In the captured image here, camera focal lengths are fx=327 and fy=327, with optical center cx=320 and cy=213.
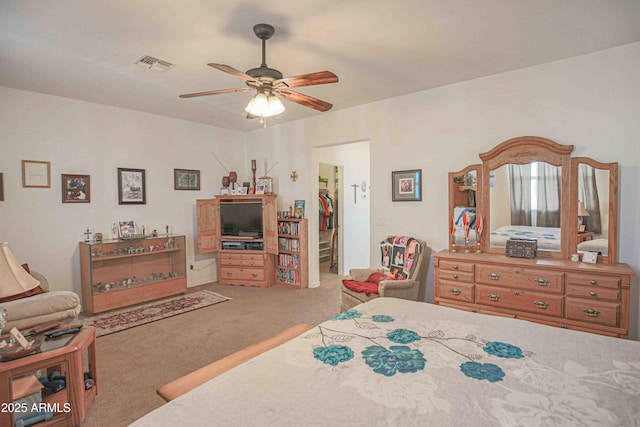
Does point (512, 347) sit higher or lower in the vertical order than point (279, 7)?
lower

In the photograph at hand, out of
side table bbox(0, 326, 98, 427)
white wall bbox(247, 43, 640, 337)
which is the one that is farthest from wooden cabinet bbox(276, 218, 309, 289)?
side table bbox(0, 326, 98, 427)

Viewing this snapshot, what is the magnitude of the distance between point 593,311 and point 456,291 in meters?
1.07

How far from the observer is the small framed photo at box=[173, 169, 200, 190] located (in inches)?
211

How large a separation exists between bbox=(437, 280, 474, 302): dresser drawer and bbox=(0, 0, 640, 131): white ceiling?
2191mm

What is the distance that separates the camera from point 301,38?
2.66m

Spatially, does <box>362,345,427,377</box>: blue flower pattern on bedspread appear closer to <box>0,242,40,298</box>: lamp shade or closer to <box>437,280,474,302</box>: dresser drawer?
<box>437,280,474,302</box>: dresser drawer

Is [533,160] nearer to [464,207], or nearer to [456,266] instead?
[464,207]

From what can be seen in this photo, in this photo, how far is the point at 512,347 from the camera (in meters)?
1.51

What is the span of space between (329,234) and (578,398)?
21.2 feet

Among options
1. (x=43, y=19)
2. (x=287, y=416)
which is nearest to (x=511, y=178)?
(x=287, y=416)

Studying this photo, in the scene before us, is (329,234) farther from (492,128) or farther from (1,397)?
(1,397)

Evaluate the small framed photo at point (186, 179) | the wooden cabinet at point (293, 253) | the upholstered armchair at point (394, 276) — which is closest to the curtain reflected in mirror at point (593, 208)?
the upholstered armchair at point (394, 276)

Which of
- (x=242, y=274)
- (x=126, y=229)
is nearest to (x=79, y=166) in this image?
(x=126, y=229)

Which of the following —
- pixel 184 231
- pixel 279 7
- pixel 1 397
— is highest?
pixel 279 7
